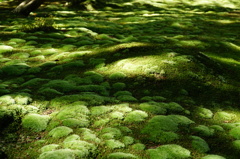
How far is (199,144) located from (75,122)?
4.71 metres

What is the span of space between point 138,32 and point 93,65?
11682mm

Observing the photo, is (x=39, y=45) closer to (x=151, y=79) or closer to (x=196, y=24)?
(x=151, y=79)

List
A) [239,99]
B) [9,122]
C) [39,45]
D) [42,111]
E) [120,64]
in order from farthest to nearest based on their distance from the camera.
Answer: [39,45] → [120,64] → [239,99] → [42,111] → [9,122]

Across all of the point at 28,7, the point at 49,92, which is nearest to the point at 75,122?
the point at 49,92

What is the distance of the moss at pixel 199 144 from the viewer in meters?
7.70

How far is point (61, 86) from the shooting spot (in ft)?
38.2

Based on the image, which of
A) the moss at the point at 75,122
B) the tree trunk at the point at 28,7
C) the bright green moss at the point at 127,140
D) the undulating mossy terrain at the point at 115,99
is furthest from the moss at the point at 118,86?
the tree trunk at the point at 28,7

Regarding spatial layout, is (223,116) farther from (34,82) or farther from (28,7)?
(28,7)

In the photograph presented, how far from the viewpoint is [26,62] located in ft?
49.9

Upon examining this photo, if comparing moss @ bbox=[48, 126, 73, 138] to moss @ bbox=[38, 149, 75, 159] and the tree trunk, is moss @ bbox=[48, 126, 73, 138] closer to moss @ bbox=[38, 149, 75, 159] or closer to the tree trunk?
moss @ bbox=[38, 149, 75, 159]

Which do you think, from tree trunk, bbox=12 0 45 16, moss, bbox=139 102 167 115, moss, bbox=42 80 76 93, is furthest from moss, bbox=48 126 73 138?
tree trunk, bbox=12 0 45 16

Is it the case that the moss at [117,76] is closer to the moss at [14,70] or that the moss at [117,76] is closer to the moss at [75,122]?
the moss at [75,122]

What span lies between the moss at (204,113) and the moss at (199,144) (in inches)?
83.0

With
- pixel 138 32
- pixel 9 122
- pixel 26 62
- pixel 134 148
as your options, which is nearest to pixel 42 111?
pixel 9 122
